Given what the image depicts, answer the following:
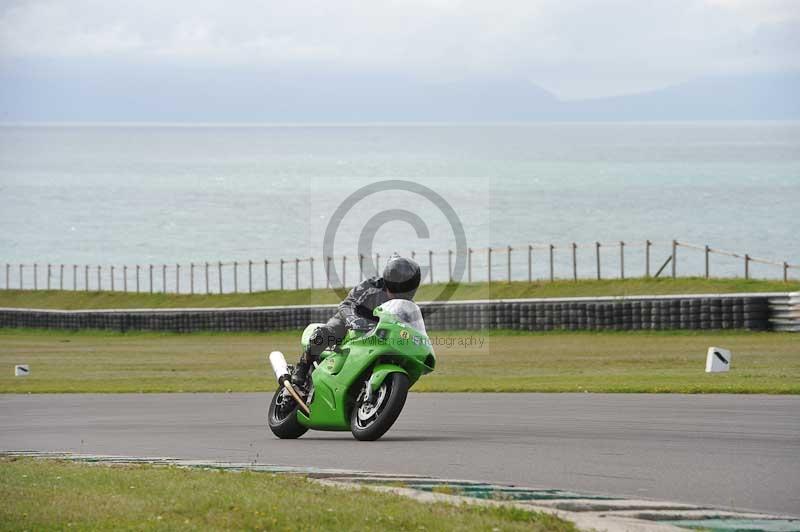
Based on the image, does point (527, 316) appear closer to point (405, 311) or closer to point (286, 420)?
point (286, 420)

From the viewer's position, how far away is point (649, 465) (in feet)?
37.5

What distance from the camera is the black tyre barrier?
124ft

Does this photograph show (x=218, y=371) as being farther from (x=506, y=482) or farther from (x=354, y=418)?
(x=506, y=482)

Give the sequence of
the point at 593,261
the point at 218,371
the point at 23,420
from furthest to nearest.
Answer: the point at 593,261 → the point at 218,371 → the point at 23,420

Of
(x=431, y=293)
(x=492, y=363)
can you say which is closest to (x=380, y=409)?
(x=492, y=363)

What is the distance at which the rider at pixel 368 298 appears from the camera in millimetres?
13766

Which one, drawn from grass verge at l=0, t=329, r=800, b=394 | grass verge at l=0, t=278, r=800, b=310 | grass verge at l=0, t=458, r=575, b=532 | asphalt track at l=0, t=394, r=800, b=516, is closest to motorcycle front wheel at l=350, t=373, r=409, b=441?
asphalt track at l=0, t=394, r=800, b=516

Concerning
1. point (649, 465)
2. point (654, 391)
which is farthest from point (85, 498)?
point (654, 391)

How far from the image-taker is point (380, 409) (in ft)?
45.0

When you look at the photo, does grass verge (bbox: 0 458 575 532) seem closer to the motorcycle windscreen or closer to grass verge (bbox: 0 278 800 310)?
the motorcycle windscreen

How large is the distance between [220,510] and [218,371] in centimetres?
2436

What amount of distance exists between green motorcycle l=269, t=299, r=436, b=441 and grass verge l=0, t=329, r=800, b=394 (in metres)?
7.75

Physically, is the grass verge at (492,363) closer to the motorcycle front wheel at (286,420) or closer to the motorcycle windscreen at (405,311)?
the motorcycle front wheel at (286,420)

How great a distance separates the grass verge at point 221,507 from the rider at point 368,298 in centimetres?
321
